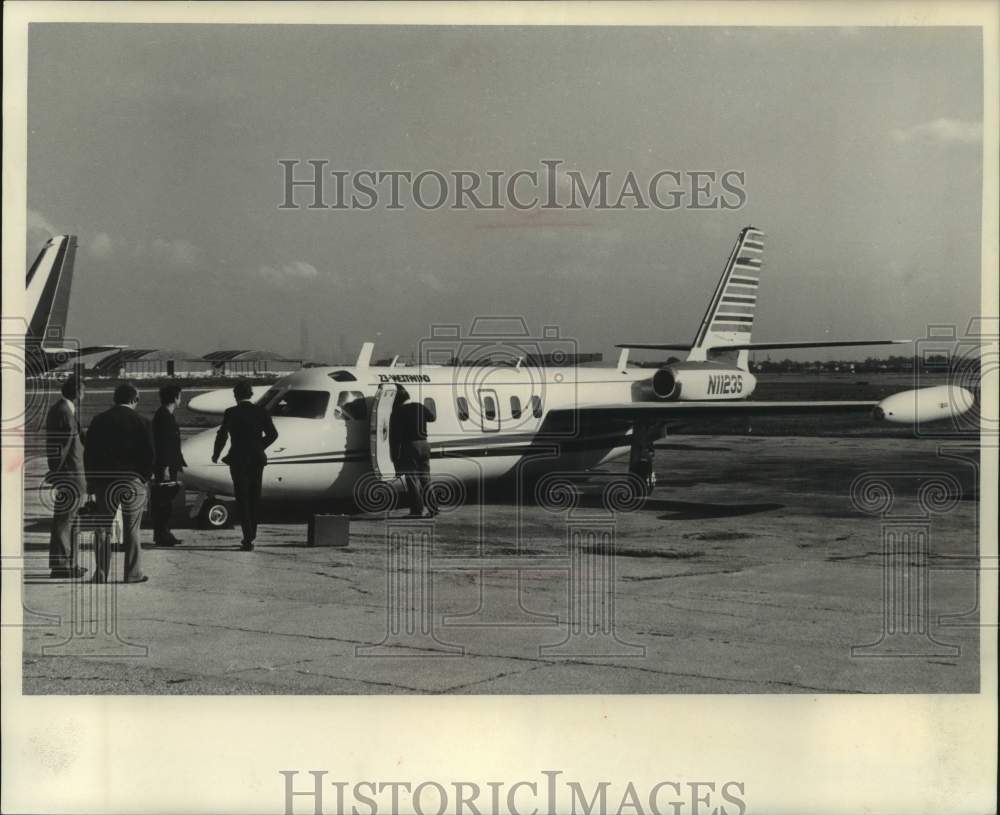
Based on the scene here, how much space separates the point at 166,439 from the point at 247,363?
2777cm

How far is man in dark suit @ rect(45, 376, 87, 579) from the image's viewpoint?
9.66 m

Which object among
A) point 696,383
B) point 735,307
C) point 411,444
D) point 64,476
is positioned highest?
point 735,307

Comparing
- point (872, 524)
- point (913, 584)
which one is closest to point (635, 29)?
point (913, 584)

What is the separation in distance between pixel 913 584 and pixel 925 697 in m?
1.83

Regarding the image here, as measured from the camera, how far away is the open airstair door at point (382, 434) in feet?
40.7

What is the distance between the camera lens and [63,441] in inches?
380

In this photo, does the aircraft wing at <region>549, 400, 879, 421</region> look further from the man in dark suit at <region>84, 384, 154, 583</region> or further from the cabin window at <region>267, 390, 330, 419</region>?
the man in dark suit at <region>84, 384, 154, 583</region>

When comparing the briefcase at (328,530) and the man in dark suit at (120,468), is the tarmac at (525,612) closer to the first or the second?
the briefcase at (328,530)

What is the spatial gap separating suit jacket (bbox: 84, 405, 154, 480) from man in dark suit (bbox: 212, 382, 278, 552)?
1524 millimetres

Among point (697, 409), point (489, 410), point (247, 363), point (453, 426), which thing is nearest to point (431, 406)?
point (453, 426)

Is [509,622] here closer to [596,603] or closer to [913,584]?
[596,603]

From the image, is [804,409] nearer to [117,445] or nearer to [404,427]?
[404,427]

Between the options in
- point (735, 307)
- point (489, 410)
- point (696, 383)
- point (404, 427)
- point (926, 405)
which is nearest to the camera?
point (926, 405)

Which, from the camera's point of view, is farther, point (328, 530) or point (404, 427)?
point (404, 427)
